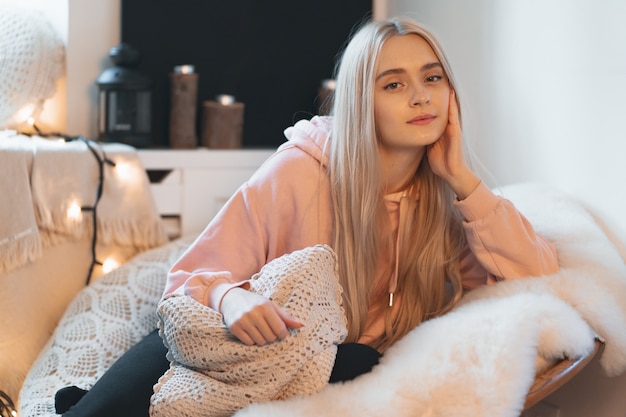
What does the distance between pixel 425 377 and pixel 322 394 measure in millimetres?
149

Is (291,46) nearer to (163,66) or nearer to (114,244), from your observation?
(163,66)

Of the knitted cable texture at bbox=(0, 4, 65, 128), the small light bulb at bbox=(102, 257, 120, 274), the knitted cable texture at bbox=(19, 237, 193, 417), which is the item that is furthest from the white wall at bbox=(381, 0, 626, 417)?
the knitted cable texture at bbox=(0, 4, 65, 128)

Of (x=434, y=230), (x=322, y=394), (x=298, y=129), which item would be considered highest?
(x=298, y=129)

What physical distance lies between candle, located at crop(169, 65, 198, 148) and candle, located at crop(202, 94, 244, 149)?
0.04 m

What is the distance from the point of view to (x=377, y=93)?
157cm

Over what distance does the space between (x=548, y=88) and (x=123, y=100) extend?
125 centimetres

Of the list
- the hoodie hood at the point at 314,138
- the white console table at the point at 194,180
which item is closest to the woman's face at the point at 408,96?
the hoodie hood at the point at 314,138

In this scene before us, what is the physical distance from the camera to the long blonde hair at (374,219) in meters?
1.57

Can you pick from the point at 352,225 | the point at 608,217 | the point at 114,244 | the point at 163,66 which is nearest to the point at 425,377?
the point at 352,225

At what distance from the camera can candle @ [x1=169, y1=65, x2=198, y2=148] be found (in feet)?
8.96

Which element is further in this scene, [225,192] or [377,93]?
[225,192]

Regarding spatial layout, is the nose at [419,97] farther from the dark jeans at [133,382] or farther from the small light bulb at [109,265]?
the small light bulb at [109,265]

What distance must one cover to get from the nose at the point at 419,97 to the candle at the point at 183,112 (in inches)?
50.8

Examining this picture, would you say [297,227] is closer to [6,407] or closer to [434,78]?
[434,78]
